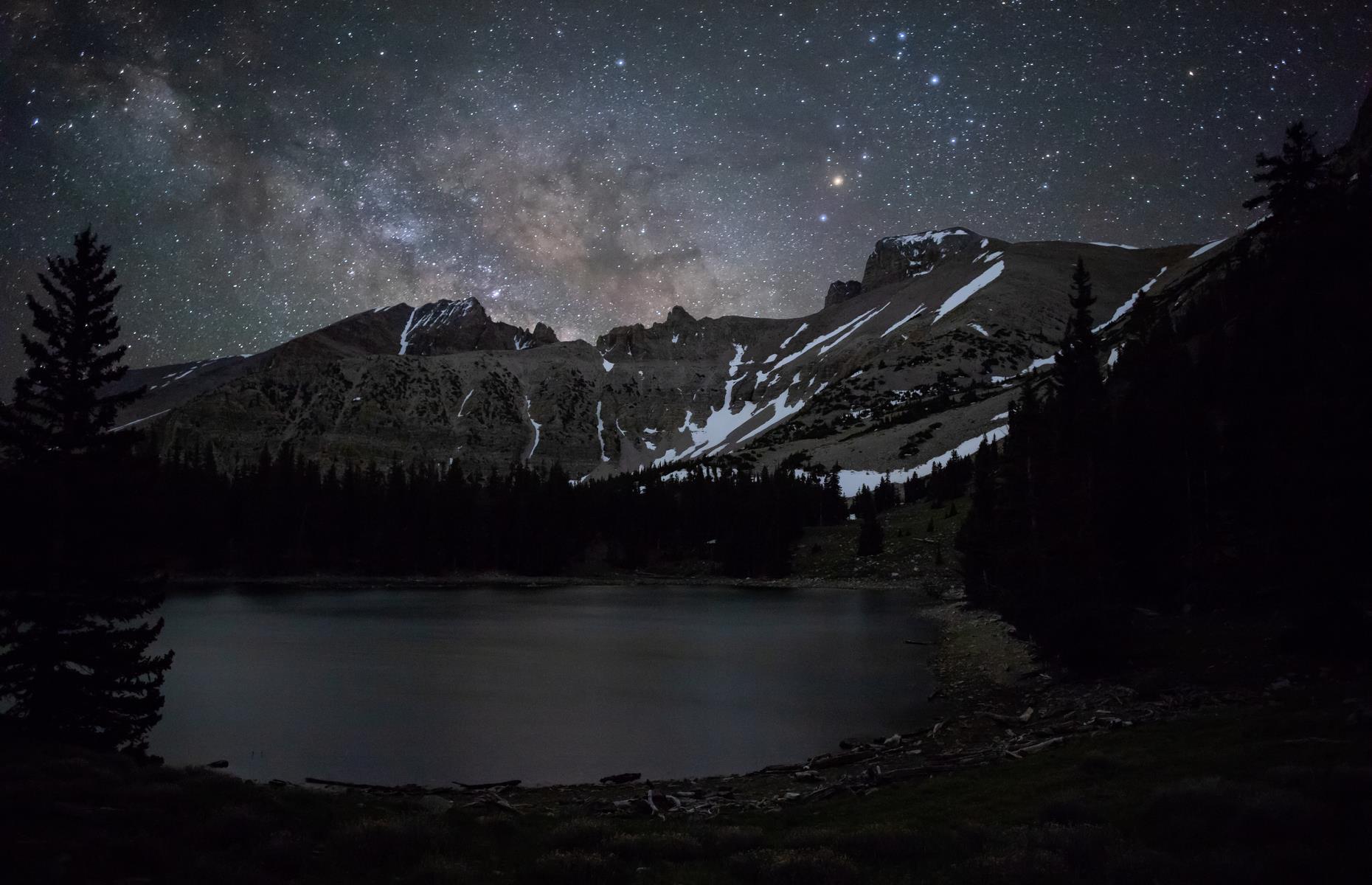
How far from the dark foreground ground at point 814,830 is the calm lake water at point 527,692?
7.78 meters

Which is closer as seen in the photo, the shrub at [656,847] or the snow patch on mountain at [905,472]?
the shrub at [656,847]

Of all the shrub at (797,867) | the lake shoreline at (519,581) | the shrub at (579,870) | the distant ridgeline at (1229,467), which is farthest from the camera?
the lake shoreline at (519,581)

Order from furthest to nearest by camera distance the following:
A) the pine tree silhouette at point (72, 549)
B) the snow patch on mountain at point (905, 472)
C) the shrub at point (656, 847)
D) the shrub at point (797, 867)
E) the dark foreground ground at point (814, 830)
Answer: the snow patch on mountain at point (905, 472)
the pine tree silhouette at point (72, 549)
the shrub at point (656, 847)
the shrub at point (797, 867)
the dark foreground ground at point (814, 830)

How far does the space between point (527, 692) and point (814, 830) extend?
22.4 m

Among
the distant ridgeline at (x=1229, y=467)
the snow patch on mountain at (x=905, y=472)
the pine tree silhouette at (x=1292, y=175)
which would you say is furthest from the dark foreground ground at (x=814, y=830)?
the snow patch on mountain at (x=905, y=472)

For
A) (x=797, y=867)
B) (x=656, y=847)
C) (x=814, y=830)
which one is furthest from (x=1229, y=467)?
(x=656, y=847)

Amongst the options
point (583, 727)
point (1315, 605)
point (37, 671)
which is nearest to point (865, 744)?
point (583, 727)

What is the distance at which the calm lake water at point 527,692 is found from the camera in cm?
2184

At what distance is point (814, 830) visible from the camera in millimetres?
11328

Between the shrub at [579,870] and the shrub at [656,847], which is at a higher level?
the shrub at [579,870]

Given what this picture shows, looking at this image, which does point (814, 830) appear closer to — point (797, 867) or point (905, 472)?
point (797, 867)

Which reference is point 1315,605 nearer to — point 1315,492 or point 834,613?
point 1315,492

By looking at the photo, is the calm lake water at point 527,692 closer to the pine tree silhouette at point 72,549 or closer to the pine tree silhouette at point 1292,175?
the pine tree silhouette at point 72,549

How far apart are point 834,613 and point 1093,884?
2138 inches
